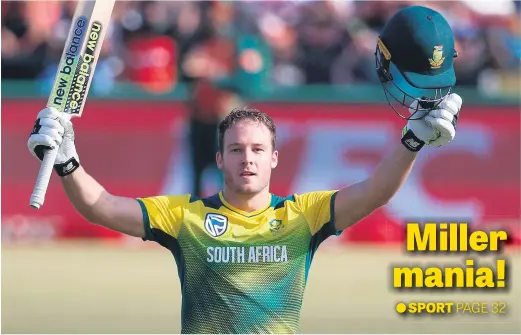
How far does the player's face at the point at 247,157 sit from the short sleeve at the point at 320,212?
32 centimetres

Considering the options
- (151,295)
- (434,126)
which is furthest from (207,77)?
(434,126)

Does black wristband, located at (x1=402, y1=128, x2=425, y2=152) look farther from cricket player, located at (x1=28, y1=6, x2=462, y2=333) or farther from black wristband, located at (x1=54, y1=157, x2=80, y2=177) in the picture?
black wristband, located at (x1=54, y1=157, x2=80, y2=177)

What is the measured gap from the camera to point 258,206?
6.65 metres

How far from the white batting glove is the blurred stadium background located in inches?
405

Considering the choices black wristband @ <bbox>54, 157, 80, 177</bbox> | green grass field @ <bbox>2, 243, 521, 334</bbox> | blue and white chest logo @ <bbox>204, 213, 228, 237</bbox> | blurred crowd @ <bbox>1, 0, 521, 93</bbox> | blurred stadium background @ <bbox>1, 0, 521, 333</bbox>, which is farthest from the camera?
blurred crowd @ <bbox>1, 0, 521, 93</bbox>

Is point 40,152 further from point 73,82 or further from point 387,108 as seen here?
point 387,108

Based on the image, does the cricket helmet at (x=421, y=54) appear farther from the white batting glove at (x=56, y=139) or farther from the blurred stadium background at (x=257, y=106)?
the blurred stadium background at (x=257, y=106)

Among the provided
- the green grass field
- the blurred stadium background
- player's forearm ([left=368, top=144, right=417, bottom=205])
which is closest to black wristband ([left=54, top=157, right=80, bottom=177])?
player's forearm ([left=368, top=144, right=417, bottom=205])

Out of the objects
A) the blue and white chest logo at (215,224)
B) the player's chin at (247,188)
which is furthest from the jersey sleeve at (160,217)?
the player's chin at (247,188)

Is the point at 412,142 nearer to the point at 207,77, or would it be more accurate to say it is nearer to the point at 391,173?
the point at 391,173

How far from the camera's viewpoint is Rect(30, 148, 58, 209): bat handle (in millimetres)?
6297

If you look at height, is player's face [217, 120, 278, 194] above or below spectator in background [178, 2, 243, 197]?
below

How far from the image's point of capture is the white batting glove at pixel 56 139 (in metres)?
6.28

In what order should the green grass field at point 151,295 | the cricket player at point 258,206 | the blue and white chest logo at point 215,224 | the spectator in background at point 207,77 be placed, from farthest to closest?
the spectator in background at point 207,77, the green grass field at point 151,295, the blue and white chest logo at point 215,224, the cricket player at point 258,206
